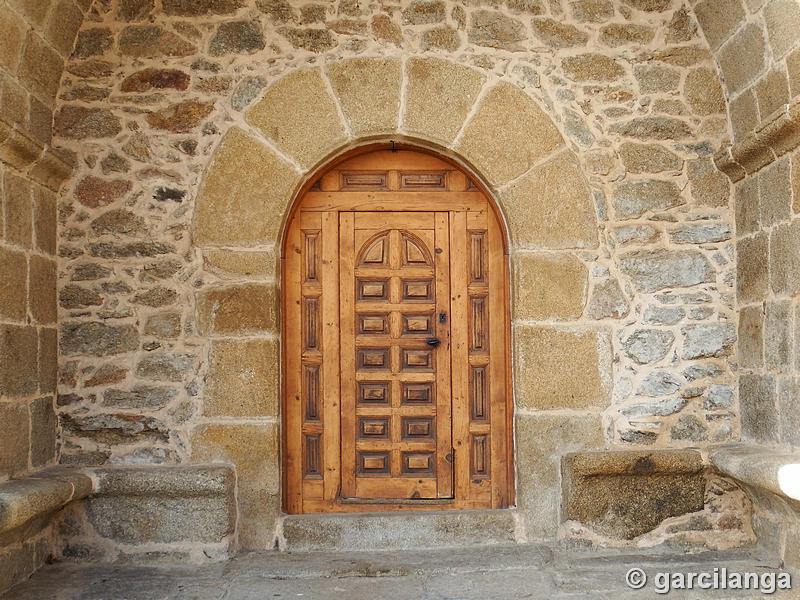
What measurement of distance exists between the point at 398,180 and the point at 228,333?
4.01 feet

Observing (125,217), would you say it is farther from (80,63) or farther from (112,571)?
(112,571)

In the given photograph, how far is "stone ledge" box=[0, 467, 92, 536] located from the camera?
284 cm

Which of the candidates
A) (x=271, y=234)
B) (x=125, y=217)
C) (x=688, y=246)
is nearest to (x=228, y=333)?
(x=271, y=234)

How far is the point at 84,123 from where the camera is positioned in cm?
369

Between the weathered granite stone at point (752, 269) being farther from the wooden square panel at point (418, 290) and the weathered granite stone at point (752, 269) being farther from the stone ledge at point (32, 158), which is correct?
Answer: the stone ledge at point (32, 158)

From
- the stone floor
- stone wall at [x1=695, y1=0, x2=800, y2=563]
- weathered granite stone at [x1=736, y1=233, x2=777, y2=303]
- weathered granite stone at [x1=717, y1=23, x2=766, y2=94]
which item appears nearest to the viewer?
the stone floor

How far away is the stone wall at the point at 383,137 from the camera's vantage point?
361cm

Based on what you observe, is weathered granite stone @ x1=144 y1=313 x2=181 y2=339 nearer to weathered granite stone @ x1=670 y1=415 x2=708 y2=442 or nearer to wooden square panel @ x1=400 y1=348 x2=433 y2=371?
wooden square panel @ x1=400 y1=348 x2=433 y2=371

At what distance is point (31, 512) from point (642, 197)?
3.25 m

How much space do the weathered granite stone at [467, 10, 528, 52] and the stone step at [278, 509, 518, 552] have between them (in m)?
2.46

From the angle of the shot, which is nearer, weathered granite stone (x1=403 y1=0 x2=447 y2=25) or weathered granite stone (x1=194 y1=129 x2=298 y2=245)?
weathered granite stone (x1=194 y1=129 x2=298 y2=245)

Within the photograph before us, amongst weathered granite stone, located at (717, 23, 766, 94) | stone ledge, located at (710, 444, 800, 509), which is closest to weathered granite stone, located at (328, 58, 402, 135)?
weathered granite stone, located at (717, 23, 766, 94)

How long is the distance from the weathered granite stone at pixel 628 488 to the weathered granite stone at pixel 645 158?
4.84 feet

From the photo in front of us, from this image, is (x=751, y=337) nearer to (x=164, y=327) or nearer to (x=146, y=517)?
(x=164, y=327)
